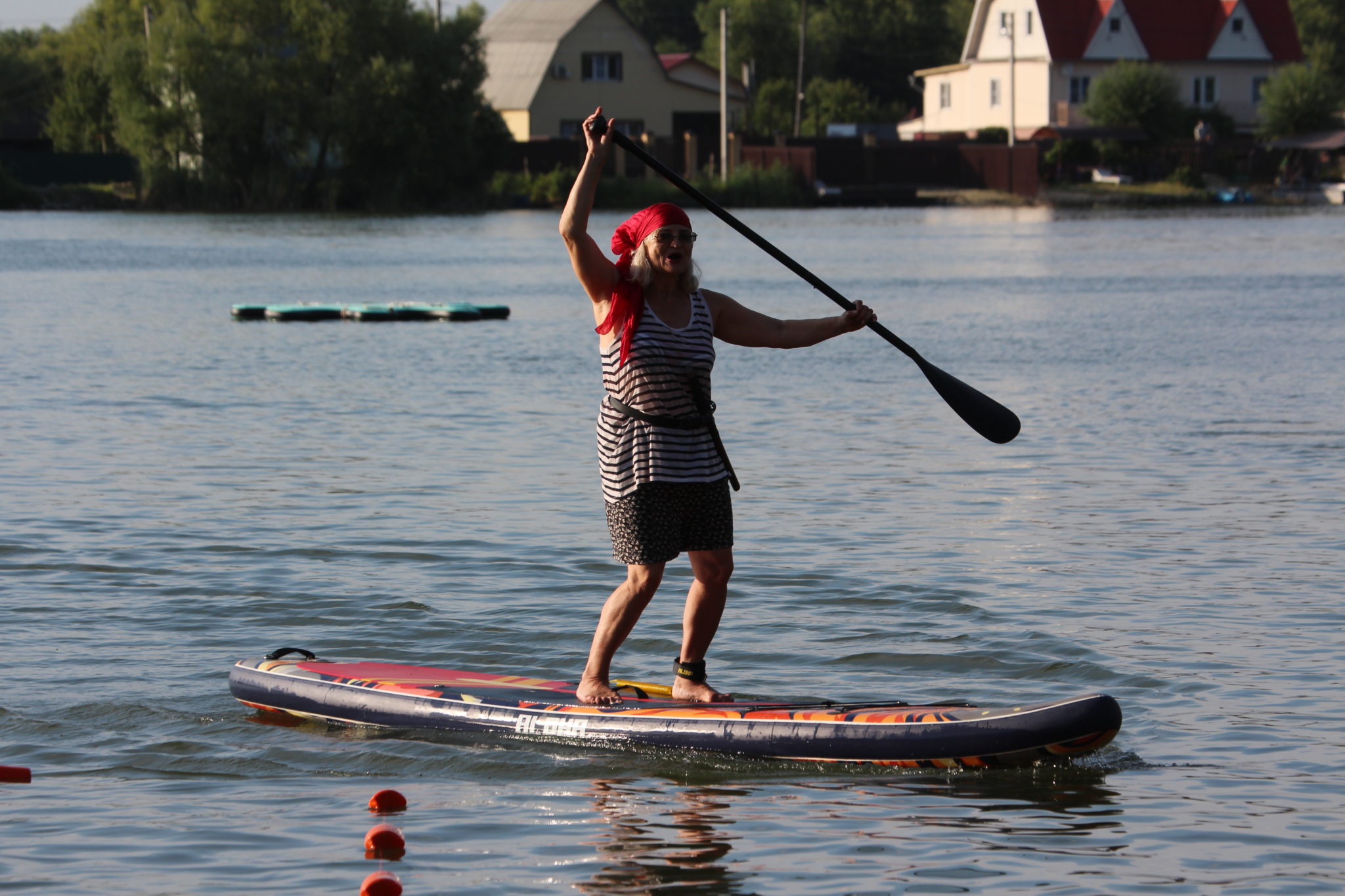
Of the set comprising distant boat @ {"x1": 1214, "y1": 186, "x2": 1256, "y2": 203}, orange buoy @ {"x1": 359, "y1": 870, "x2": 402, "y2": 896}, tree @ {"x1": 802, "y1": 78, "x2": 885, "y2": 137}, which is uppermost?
tree @ {"x1": 802, "y1": 78, "x2": 885, "y2": 137}

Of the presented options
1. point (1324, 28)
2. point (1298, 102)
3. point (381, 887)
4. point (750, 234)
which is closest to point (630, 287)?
point (750, 234)

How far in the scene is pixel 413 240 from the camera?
46688 mm

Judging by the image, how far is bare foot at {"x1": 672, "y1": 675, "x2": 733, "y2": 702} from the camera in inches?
253

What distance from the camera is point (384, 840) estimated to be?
5293 millimetres

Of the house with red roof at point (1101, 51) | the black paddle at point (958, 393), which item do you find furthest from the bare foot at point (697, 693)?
the house with red roof at point (1101, 51)

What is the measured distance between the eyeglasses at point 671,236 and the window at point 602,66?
6886cm

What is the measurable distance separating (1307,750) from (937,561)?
137 inches

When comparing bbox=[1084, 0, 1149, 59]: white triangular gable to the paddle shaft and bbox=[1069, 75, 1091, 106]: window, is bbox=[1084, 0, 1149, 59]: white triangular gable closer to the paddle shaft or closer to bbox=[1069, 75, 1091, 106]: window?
bbox=[1069, 75, 1091, 106]: window

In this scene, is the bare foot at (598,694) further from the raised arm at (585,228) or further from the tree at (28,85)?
the tree at (28,85)

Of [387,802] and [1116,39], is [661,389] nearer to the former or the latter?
[387,802]

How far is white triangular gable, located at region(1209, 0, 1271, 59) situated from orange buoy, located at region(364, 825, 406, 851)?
7256cm

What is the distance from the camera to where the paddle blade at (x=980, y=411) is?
7.27m

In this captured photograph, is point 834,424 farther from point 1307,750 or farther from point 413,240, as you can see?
point 413,240

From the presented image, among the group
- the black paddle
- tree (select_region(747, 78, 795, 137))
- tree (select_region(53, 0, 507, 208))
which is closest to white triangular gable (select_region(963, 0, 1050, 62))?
tree (select_region(747, 78, 795, 137))
